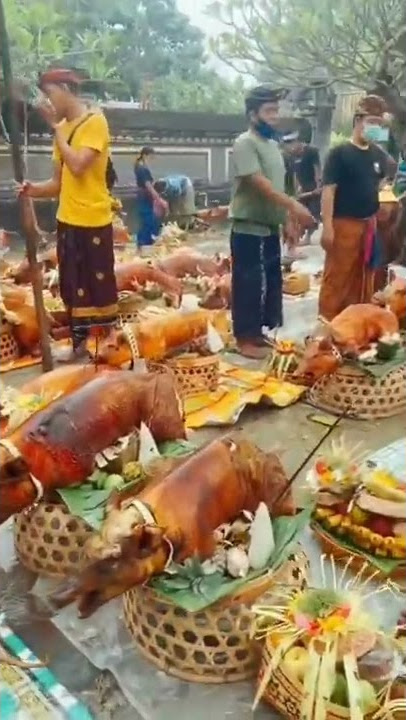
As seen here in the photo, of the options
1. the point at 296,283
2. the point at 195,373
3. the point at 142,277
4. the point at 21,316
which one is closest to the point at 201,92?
the point at 296,283

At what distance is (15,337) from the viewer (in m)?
1.77

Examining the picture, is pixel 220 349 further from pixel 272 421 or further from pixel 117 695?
pixel 117 695

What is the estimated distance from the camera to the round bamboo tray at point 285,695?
947mm

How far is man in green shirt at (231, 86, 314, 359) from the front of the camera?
4.17ft

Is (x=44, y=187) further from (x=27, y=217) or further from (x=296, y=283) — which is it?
(x=296, y=283)

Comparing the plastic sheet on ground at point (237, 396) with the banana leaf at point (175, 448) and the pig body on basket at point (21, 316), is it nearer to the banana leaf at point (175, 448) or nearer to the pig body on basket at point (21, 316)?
the banana leaf at point (175, 448)

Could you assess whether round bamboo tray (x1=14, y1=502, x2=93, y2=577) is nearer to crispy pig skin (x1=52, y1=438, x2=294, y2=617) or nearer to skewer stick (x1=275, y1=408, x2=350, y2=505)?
crispy pig skin (x1=52, y1=438, x2=294, y2=617)

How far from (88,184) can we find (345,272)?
0.49 m

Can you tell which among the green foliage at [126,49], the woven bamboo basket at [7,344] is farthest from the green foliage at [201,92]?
the woven bamboo basket at [7,344]

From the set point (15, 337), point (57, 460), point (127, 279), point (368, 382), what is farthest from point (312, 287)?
point (15, 337)

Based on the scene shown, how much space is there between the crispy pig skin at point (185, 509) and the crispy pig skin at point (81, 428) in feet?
0.34

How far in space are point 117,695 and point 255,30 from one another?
0.99 metres

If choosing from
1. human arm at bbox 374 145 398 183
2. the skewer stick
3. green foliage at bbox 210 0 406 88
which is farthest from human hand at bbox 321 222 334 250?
the skewer stick

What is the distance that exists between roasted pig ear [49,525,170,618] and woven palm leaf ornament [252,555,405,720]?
16cm
